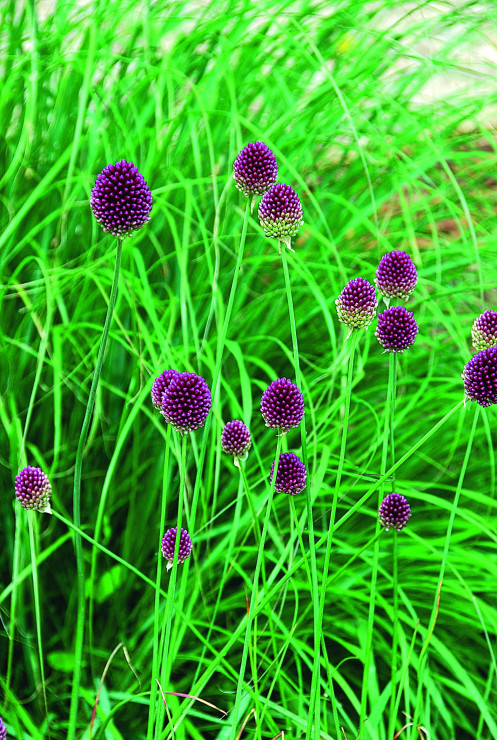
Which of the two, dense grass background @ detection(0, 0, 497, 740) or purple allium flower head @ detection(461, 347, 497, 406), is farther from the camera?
dense grass background @ detection(0, 0, 497, 740)

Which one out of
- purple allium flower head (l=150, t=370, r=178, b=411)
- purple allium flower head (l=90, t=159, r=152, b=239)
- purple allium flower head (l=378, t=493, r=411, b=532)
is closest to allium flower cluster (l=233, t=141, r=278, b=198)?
purple allium flower head (l=90, t=159, r=152, b=239)

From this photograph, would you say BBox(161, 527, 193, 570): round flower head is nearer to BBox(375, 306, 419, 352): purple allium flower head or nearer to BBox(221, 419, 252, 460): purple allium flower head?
BBox(221, 419, 252, 460): purple allium flower head

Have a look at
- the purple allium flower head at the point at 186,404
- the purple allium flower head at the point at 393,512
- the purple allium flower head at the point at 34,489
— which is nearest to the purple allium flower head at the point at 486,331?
the purple allium flower head at the point at 393,512

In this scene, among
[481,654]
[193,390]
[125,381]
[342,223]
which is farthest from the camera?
[342,223]

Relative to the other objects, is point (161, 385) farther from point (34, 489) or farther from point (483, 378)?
point (483, 378)

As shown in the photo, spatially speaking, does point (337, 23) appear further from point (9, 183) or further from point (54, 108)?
point (9, 183)

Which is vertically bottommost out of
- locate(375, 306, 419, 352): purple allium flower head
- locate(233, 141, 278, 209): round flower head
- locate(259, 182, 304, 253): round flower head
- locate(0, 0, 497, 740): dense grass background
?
locate(0, 0, 497, 740): dense grass background

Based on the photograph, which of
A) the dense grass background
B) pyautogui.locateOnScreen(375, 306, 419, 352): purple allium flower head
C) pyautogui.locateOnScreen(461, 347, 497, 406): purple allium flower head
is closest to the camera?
pyautogui.locateOnScreen(461, 347, 497, 406): purple allium flower head

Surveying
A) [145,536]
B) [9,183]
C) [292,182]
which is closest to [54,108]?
[9,183]
